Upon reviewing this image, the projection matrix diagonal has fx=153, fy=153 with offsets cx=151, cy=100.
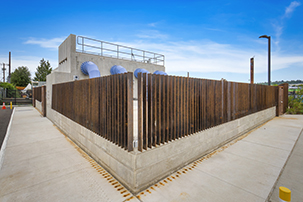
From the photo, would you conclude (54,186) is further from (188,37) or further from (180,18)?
(188,37)

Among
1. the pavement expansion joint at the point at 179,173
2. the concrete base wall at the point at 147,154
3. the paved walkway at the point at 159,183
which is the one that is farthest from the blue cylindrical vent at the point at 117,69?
the pavement expansion joint at the point at 179,173

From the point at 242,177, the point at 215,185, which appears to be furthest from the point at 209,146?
the point at 215,185

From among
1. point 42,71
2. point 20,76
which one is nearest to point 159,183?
point 20,76

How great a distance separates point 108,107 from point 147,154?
1.51 metres

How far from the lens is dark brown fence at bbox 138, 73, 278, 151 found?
3180mm

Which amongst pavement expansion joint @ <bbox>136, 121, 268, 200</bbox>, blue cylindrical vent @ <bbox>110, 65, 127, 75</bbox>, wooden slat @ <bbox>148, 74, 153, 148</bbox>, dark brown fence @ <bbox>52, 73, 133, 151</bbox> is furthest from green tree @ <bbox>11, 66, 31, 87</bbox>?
pavement expansion joint @ <bbox>136, 121, 268, 200</bbox>

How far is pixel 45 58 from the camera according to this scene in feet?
182

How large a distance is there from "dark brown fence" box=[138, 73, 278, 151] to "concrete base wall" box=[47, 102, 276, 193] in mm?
205

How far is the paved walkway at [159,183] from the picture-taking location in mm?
2873

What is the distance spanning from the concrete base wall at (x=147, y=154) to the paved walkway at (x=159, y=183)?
17 cm

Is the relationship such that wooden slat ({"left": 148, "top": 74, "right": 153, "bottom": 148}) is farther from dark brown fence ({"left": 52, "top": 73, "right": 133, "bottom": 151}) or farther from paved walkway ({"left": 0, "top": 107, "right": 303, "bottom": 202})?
paved walkway ({"left": 0, "top": 107, "right": 303, "bottom": 202})

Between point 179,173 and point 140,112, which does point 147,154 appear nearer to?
point 140,112

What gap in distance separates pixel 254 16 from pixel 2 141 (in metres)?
20.5

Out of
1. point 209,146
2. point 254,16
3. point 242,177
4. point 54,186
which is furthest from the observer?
point 254,16
